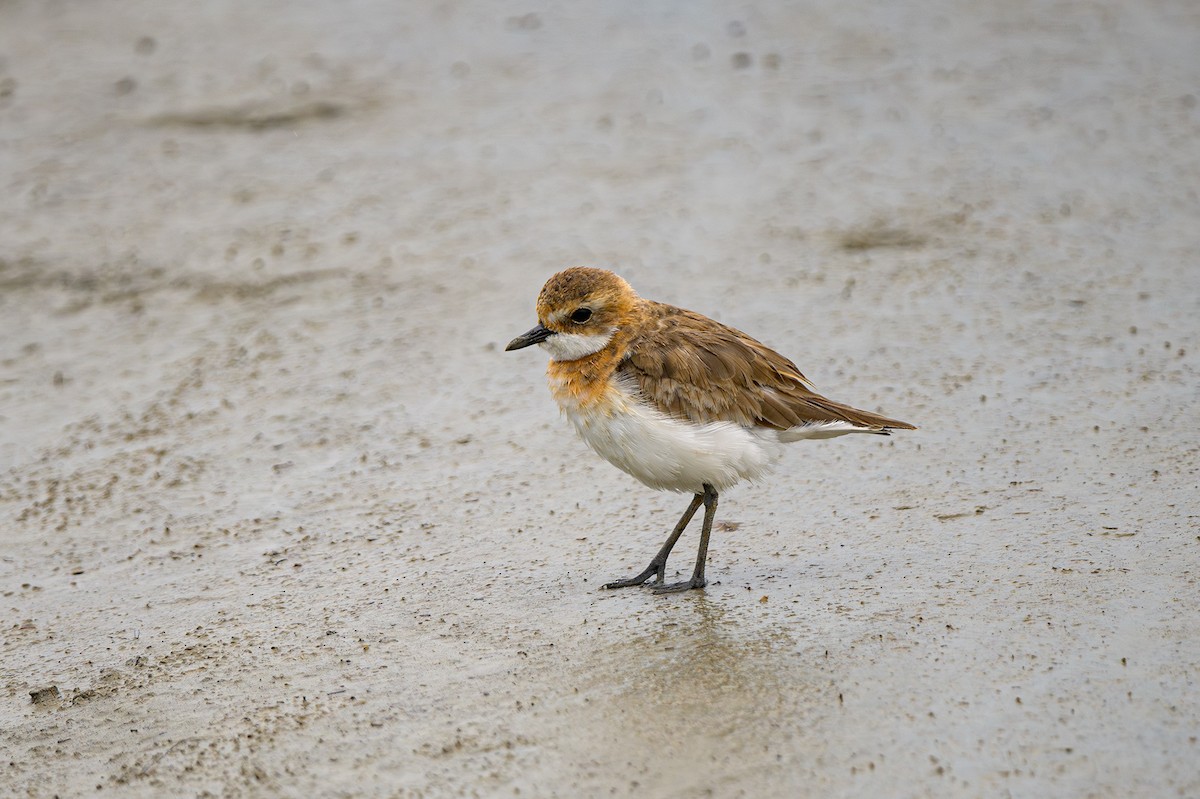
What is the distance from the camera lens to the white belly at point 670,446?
4.85 meters

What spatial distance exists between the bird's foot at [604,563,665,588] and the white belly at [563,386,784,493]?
0.31 metres

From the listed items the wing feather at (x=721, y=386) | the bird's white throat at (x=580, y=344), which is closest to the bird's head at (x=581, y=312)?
the bird's white throat at (x=580, y=344)

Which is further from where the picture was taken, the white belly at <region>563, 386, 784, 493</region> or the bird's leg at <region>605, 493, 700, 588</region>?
the bird's leg at <region>605, 493, 700, 588</region>

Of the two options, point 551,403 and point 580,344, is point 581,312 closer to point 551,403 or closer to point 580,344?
point 580,344

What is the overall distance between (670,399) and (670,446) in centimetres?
22

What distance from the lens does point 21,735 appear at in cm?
425

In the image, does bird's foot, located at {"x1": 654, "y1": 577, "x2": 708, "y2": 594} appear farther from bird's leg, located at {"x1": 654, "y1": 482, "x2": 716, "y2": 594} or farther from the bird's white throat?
the bird's white throat

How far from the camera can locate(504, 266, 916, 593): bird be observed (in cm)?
490

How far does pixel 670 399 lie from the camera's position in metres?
4.96

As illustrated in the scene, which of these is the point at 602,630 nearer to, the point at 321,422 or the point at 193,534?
the point at 193,534

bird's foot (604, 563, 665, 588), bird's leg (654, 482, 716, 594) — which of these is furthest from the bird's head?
bird's foot (604, 563, 665, 588)

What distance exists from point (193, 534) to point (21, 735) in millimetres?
1586

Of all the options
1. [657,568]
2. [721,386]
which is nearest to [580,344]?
[721,386]

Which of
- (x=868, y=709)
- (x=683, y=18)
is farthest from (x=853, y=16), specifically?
(x=868, y=709)
